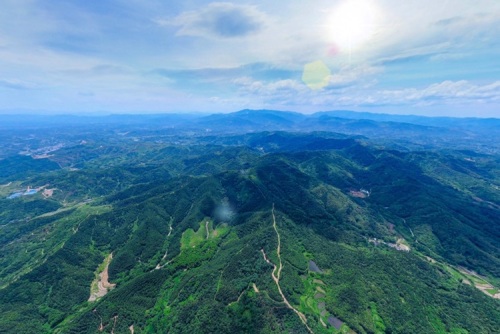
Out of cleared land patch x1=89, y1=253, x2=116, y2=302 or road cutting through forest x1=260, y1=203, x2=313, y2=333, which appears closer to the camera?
road cutting through forest x1=260, y1=203, x2=313, y2=333

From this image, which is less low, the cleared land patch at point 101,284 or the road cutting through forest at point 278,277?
the road cutting through forest at point 278,277

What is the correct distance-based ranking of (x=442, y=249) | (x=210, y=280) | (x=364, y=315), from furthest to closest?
(x=442, y=249), (x=210, y=280), (x=364, y=315)

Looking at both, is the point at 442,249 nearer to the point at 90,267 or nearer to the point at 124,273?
the point at 124,273

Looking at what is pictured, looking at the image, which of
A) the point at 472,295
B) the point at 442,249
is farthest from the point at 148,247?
the point at 442,249

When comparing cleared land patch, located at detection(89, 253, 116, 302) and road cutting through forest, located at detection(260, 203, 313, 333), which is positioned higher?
road cutting through forest, located at detection(260, 203, 313, 333)

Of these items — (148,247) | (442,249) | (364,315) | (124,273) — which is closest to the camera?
(364,315)

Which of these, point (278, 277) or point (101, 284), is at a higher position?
point (278, 277)

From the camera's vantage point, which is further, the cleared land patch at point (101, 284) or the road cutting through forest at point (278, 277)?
the cleared land patch at point (101, 284)

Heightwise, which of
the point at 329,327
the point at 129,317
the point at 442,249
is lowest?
the point at 442,249

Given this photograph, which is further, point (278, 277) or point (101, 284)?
point (101, 284)

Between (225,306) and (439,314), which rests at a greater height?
(225,306)

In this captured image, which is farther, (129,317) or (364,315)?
(129,317)
